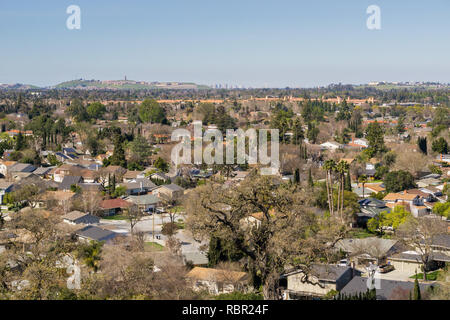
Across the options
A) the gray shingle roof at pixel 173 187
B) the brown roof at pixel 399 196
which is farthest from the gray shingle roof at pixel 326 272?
the gray shingle roof at pixel 173 187

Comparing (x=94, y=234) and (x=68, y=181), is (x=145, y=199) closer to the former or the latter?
(x=68, y=181)

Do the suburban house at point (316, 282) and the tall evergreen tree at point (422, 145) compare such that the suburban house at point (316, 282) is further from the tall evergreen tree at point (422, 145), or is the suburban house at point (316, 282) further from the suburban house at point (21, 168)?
the tall evergreen tree at point (422, 145)

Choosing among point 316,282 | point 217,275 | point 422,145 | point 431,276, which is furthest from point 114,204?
point 422,145

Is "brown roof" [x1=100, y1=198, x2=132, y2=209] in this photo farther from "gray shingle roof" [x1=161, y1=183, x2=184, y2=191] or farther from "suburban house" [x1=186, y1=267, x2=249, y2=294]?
"suburban house" [x1=186, y1=267, x2=249, y2=294]
